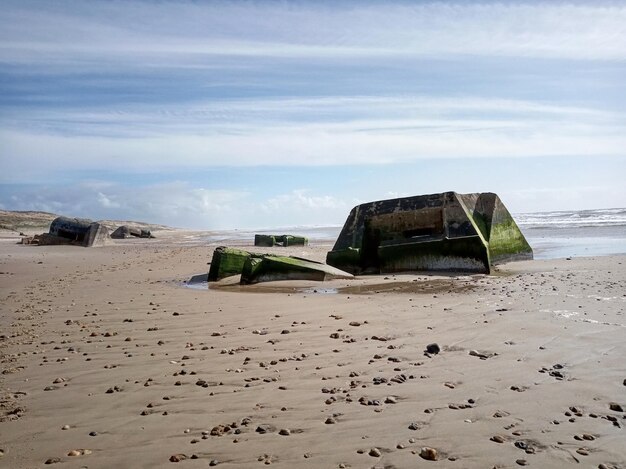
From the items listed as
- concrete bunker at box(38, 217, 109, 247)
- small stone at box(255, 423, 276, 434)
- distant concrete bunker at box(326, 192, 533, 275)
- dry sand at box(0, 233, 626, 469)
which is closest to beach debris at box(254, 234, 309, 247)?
concrete bunker at box(38, 217, 109, 247)

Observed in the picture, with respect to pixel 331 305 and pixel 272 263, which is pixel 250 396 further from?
pixel 272 263

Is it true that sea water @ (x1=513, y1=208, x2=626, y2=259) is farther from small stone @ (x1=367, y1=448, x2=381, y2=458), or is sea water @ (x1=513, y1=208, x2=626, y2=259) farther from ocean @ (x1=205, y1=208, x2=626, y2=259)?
small stone @ (x1=367, y1=448, x2=381, y2=458)

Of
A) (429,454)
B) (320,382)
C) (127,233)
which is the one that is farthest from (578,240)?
(127,233)

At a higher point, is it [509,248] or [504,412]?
[509,248]

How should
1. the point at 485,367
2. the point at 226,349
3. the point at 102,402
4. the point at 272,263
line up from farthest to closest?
the point at 272,263 → the point at 226,349 → the point at 485,367 → the point at 102,402

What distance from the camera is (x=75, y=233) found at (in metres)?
25.8

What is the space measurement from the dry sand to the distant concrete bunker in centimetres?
344

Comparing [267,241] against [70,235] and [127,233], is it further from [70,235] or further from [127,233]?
[127,233]

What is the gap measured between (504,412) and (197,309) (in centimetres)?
516

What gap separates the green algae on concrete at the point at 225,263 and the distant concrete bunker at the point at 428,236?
2420 mm

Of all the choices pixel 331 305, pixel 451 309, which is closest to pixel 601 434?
pixel 451 309

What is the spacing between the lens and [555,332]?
5.50 m

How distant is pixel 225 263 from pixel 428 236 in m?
4.73

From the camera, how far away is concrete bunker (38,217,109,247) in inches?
998
